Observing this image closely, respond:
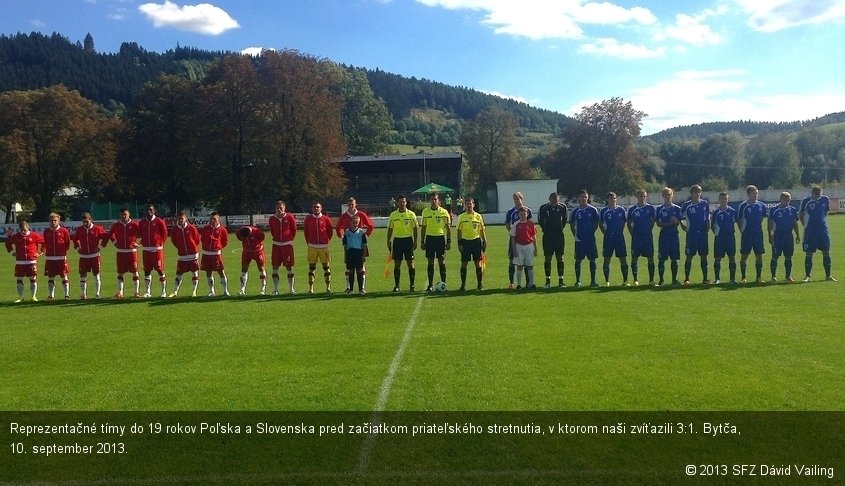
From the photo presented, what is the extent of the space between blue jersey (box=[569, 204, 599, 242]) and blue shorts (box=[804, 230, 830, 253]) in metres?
4.78

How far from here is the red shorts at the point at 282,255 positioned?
566 inches

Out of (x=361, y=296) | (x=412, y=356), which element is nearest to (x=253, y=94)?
(x=361, y=296)

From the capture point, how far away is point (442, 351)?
8.16 meters

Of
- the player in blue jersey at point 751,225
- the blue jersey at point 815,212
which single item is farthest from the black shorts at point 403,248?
the blue jersey at point 815,212

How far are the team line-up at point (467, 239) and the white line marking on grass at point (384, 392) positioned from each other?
12.4 feet

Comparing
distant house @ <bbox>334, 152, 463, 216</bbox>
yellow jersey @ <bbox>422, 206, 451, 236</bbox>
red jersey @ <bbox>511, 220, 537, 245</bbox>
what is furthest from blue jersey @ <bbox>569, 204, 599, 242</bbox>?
distant house @ <bbox>334, 152, 463, 216</bbox>

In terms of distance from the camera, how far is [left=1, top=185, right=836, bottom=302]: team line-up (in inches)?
554

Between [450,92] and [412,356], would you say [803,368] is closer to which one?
[412,356]

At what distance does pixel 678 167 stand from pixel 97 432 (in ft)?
399

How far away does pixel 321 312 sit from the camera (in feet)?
37.5

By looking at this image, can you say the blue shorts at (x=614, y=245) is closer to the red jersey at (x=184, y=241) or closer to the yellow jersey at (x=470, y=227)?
the yellow jersey at (x=470, y=227)

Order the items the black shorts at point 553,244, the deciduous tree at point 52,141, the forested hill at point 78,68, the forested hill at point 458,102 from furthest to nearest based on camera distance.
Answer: the forested hill at point 458,102 < the forested hill at point 78,68 < the deciduous tree at point 52,141 < the black shorts at point 553,244

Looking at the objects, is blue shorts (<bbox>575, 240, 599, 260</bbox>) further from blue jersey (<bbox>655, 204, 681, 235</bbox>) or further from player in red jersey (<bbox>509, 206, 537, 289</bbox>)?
blue jersey (<bbox>655, 204, 681, 235</bbox>)

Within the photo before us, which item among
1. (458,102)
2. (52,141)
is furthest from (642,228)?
(458,102)
